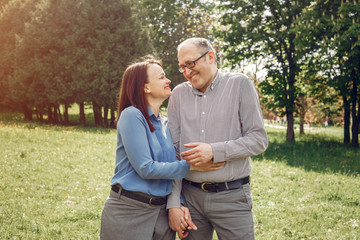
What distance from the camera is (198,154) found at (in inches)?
100

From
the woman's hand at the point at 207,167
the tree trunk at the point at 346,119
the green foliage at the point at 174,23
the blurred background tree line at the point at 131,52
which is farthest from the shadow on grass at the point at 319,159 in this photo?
the green foliage at the point at 174,23

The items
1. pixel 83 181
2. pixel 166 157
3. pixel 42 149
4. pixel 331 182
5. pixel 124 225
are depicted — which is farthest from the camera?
pixel 42 149

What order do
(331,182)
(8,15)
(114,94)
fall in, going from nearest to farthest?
1. (331,182)
2. (114,94)
3. (8,15)

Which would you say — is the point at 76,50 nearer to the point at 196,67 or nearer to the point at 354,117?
the point at 354,117

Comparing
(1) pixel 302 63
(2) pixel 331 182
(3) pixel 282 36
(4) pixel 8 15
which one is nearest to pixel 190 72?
(2) pixel 331 182

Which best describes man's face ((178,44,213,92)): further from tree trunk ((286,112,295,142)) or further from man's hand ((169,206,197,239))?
tree trunk ((286,112,295,142))

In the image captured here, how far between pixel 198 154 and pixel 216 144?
0.61ft

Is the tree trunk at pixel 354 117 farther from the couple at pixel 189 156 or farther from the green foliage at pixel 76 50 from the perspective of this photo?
the couple at pixel 189 156

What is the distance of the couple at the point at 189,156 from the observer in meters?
2.59

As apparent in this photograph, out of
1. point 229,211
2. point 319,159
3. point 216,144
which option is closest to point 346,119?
point 319,159

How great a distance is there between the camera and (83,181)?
8.20 meters

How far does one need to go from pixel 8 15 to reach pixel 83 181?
22692mm

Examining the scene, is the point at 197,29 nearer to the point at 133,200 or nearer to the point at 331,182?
the point at 331,182

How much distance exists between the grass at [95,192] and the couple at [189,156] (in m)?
2.81
